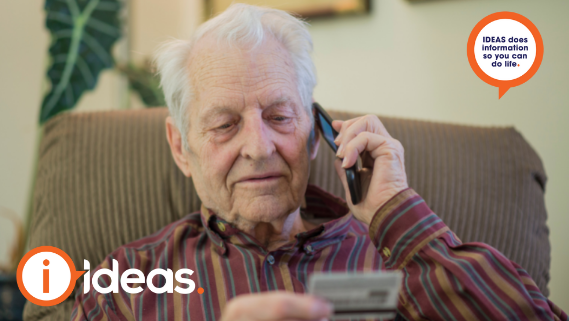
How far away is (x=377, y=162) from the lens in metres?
0.93

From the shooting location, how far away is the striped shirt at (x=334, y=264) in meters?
0.81

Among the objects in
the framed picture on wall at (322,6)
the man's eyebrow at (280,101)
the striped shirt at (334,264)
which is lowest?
the striped shirt at (334,264)

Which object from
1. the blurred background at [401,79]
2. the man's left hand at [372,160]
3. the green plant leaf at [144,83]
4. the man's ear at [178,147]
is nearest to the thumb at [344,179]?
the man's left hand at [372,160]

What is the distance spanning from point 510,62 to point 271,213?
96 centimetres

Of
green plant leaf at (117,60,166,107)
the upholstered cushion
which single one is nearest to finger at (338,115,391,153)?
the upholstered cushion

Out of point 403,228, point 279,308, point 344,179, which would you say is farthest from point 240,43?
point 279,308

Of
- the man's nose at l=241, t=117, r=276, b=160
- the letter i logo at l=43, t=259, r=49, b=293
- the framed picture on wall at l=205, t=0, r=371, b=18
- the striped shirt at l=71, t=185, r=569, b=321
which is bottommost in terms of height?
the letter i logo at l=43, t=259, r=49, b=293

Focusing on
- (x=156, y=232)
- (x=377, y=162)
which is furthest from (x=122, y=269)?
(x=377, y=162)

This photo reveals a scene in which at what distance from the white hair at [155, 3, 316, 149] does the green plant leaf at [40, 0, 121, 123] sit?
0.92 meters

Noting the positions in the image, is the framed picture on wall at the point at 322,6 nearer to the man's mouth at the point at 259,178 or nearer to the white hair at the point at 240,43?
the white hair at the point at 240,43

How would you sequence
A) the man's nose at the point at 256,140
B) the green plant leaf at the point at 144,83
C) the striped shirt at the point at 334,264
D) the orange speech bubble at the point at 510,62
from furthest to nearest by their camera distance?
the green plant leaf at the point at 144,83 < the orange speech bubble at the point at 510,62 < the man's nose at the point at 256,140 < the striped shirt at the point at 334,264

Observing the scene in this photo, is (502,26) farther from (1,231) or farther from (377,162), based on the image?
(1,231)

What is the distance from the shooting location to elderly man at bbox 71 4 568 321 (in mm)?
832

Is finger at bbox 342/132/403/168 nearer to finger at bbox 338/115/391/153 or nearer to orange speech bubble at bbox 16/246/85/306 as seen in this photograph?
finger at bbox 338/115/391/153
